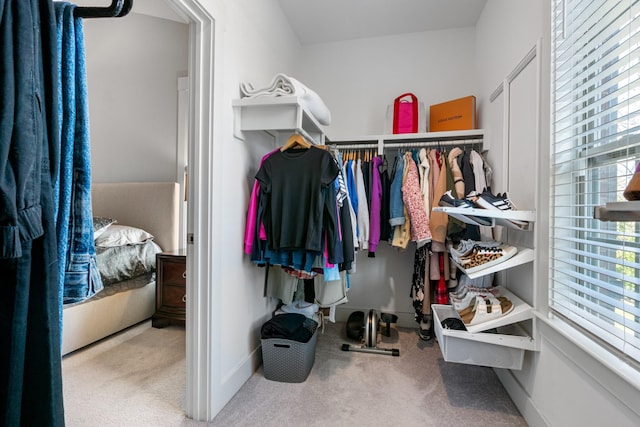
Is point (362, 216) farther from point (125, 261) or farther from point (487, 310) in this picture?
point (125, 261)

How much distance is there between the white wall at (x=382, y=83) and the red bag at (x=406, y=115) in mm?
253

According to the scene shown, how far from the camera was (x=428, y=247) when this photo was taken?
231 cm

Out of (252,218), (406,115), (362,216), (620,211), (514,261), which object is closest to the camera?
(620,211)

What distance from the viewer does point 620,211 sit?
24.5 inches

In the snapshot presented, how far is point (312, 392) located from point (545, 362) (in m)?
1.19

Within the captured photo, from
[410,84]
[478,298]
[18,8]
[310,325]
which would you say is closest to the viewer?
[18,8]

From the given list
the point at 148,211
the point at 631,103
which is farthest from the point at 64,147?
the point at 148,211

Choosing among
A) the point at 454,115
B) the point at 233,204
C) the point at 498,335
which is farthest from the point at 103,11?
the point at 454,115

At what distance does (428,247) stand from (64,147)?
2205mm

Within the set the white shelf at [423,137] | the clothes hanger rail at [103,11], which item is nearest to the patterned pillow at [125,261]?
the white shelf at [423,137]

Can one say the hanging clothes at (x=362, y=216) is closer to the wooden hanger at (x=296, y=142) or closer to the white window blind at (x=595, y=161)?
the wooden hanger at (x=296, y=142)

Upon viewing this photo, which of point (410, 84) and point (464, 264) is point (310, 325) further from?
point (410, 84)

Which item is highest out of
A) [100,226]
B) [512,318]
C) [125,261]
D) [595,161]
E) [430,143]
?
[430,143]

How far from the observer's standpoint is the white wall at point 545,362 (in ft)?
3.14
